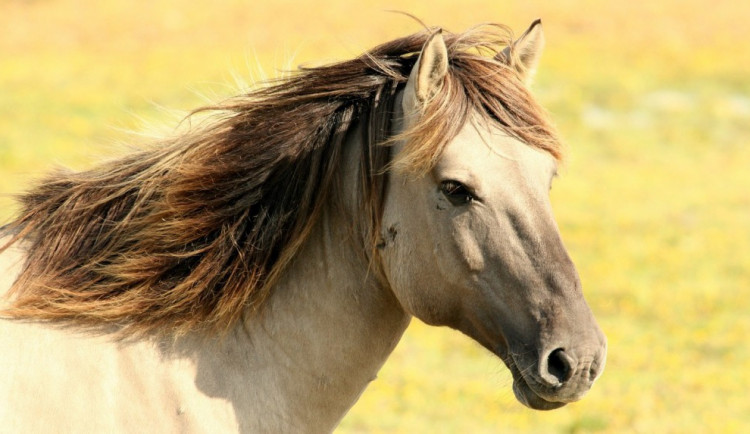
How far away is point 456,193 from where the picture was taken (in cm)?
300

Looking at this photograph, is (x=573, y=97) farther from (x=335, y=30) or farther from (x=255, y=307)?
(x=255, y=307)

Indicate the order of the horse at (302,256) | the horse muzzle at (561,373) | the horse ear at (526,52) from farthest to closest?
the horse ear at (526,52), the horse at (302,256), the horse muzzle at (561,373)

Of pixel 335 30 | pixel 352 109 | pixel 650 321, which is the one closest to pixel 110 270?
pixel 352 109

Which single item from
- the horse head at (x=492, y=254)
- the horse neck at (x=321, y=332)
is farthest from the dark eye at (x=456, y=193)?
the horse neck at (x=321, y=332)

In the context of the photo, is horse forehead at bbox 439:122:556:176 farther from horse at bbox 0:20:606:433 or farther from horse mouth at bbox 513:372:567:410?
horse mouth at bbox 513:372:567:410

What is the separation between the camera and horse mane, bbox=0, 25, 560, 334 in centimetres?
314

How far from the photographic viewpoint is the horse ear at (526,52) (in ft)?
11.0

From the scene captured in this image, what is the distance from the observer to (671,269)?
1234 centimetres

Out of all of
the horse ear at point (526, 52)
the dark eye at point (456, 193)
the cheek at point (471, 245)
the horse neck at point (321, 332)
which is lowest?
the horse neck at point (321, 332)

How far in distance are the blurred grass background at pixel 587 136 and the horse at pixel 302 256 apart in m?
0.41

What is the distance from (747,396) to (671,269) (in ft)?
13.8

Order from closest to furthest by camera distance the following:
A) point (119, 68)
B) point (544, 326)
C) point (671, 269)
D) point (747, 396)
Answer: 1. point (544, 326)
2. point (747, 396)
3. point (671, 269)
4. point (119, 68)

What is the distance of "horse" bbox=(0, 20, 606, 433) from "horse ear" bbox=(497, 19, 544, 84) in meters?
0.01

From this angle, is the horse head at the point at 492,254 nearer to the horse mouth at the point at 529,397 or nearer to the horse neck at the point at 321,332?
the horse mouth at the point at 529,397
